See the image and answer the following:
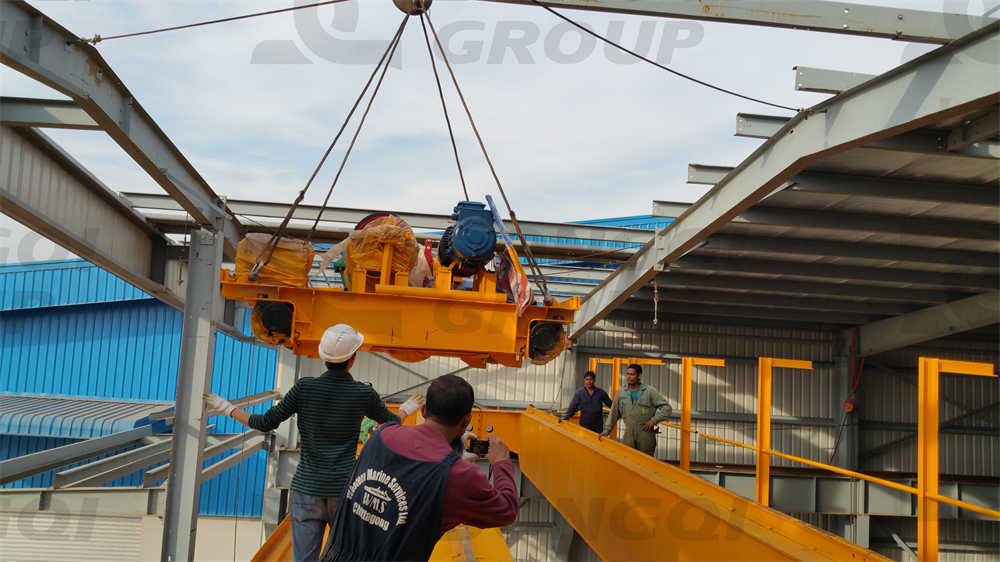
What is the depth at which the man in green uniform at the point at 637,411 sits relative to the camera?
909 cm

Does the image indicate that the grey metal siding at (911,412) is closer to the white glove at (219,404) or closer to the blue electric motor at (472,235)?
the blue electric motor at (472,235)

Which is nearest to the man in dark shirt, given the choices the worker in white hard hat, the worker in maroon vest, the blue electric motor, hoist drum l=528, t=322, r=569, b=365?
hoist drum l=528, t=322, r=569, b=365

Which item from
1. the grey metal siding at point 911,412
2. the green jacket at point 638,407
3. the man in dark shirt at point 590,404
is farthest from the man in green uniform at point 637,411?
the grey metal siding at point 911,412

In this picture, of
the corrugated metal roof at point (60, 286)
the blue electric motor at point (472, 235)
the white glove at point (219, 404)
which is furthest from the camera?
the corrugated metal roof at point (60, 286)

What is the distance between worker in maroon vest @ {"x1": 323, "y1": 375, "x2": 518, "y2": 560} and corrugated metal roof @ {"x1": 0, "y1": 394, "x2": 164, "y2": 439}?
47.8 feet

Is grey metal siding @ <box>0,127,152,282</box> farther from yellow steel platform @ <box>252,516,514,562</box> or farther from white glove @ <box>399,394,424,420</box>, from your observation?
white glove @ <box>399,394,424,420</box>

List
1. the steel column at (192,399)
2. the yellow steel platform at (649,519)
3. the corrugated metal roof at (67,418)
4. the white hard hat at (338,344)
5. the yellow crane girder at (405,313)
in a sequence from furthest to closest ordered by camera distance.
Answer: the corrugated metal roof at (67,418) → the steel column at (192,399) → the yellow crane girder at (405,313) → the yellow steel platform at (649,519) → the white hard hat at (338,344)

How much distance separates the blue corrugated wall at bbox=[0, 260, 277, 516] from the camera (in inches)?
684

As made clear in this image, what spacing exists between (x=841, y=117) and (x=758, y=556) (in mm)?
4381

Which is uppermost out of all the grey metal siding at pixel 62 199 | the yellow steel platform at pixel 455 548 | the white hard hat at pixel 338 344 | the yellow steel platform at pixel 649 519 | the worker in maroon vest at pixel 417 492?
the grey metal siding at pixel 62 199

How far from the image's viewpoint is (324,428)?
3754 millimetres

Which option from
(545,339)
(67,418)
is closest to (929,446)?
(545,339)

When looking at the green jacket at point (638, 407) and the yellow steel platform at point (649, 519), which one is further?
the green jacket at point (638, 407)

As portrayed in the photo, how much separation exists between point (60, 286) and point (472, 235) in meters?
16.0
